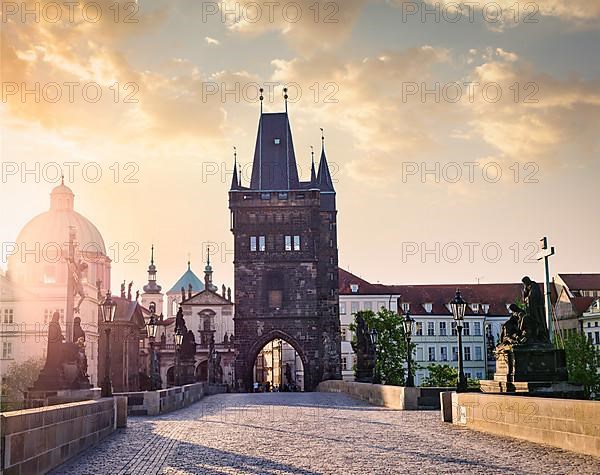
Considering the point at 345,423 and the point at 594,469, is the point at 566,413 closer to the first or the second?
the point at 594,469

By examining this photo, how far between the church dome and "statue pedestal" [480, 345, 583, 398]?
278 ft

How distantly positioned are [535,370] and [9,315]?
77.9 m

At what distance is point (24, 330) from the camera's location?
291 ft

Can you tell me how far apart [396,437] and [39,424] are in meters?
7.73

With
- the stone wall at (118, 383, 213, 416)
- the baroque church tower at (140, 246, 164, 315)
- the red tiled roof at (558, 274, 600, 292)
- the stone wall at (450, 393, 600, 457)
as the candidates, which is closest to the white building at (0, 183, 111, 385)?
the baroque church tower at (140, 246, 164, 315)

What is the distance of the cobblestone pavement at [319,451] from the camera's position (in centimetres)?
1238

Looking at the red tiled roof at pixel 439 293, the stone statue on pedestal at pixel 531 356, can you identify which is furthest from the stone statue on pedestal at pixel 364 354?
the red tiled roof at pixel 439 293

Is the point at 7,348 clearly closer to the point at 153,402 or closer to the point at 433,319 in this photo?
the point at 433,319

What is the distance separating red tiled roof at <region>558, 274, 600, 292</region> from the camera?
316 feet

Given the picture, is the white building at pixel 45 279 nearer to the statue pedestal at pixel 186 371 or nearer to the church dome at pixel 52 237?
the church dome at pixel 52 237

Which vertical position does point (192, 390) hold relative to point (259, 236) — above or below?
below

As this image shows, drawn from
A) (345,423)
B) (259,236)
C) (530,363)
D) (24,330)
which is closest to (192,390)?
(345,423)

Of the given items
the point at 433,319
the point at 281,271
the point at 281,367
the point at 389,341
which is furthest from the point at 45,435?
the point at 281,367

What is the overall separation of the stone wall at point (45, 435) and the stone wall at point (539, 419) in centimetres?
722
